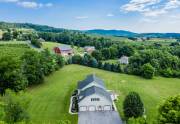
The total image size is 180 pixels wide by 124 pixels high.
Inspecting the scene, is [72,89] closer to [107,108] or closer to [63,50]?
[107,108]

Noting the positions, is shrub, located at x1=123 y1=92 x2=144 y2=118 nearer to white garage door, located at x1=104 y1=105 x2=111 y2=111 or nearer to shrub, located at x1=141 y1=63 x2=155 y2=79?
white garage door, located at x1=104 y1=105 x2=111 y2=111

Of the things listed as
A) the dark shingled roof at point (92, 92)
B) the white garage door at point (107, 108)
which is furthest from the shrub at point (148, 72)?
the white garage door at point (107, 108)

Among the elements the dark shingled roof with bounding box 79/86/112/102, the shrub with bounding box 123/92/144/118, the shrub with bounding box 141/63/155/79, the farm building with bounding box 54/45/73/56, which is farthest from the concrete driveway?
the farm building with bounding box 54/45/73/56

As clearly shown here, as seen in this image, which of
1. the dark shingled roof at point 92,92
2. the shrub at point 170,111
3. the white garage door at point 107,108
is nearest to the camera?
the shrub at point 170,111

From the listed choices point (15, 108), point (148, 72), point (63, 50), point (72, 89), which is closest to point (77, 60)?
point (63, 50)

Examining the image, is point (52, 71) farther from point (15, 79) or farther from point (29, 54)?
point (15, 79)

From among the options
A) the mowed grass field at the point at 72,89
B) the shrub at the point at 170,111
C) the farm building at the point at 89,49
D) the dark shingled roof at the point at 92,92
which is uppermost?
the shrub at the point at 170,111

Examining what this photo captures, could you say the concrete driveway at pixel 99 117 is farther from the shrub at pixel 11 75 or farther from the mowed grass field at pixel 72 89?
the shrub at pixel 11 75
